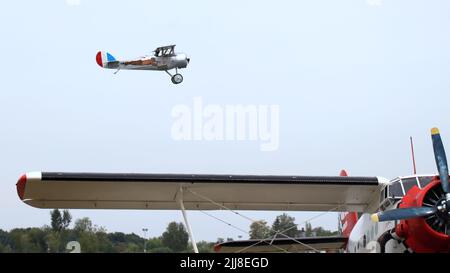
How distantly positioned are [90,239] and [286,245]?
6531 millimetres

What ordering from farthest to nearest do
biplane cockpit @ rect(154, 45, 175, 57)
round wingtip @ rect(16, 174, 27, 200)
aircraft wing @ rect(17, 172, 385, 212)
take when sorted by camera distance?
biplane cockpit @ rect(154, 45, 175, 57) < aircraft wing @ rect(17, 172, 385, 212) < round wingtip @ rect(16, 174, 27, 200)

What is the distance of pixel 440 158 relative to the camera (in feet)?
43.1

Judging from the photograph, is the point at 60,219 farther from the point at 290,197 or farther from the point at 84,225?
the point at 290,197

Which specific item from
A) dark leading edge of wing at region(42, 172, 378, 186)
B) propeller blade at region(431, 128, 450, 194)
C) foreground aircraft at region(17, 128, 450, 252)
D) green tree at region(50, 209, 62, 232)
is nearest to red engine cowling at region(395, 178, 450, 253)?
foreground aircraft at region(17, 128, 450, 252)

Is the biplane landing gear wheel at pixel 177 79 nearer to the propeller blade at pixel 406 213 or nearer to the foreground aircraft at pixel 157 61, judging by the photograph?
the foreground aircraft at pixel 157 61

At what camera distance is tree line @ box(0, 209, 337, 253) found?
66.5ft

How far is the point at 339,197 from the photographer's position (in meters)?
16.0

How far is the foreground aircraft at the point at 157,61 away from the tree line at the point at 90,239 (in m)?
8.91

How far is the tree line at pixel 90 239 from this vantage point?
2028cm

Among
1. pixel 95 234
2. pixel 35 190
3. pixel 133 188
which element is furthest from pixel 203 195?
pixel 95 234

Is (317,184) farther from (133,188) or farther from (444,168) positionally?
(133,188)

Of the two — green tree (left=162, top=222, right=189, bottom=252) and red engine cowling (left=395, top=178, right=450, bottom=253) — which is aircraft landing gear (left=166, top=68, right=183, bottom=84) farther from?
red engine cowling (left=395, top=178, right=450, bottom=253)

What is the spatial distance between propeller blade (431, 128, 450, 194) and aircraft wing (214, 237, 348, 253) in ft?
16.2

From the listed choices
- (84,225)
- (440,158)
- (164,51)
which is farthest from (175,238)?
(440,158)
